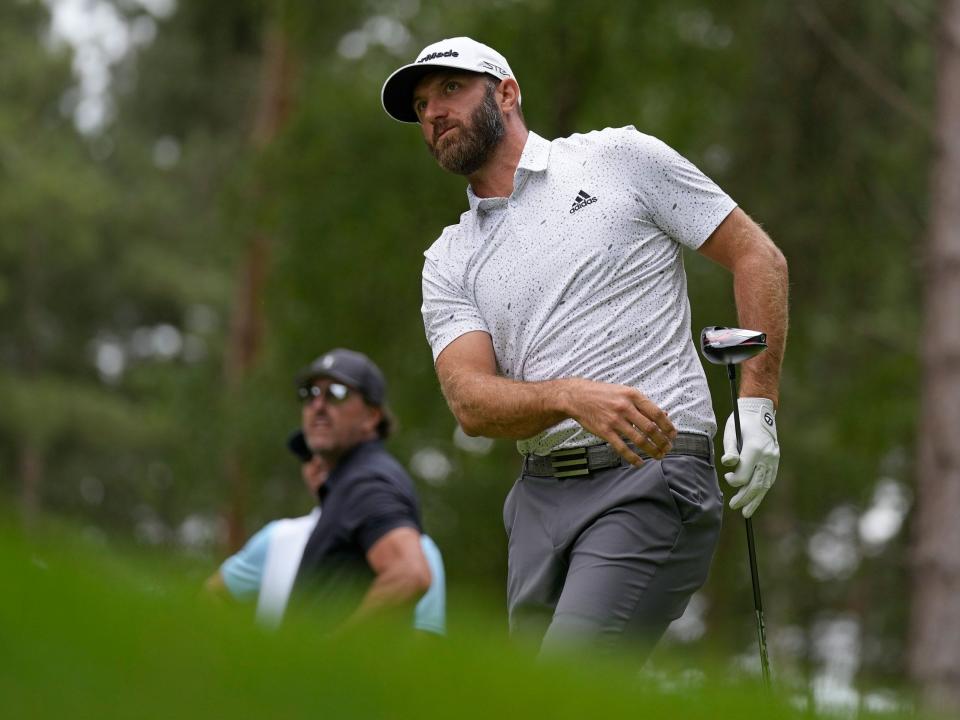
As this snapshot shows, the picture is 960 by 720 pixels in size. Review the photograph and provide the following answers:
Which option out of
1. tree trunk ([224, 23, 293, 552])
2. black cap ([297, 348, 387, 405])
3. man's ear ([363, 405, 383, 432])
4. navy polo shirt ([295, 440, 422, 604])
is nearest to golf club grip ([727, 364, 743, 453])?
navy polo shirt ([295, 440, 422, 604])

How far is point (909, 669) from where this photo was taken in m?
15.2

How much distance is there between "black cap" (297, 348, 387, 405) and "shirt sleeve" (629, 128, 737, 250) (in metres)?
3.20

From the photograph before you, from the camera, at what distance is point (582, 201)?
16.5 ft

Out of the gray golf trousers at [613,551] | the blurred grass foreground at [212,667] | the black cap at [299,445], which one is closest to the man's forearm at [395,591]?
the black cap at [299,445]

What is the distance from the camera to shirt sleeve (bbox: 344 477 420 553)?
281 inches

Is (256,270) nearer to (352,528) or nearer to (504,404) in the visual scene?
(352,528)

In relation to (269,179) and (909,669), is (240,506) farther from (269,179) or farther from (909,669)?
(909,669)

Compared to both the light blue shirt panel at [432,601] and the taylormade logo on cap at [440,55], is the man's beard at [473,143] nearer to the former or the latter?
the taylormade logo on cap at [440,55]

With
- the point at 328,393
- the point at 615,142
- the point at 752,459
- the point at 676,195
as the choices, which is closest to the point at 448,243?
the point at 615,142

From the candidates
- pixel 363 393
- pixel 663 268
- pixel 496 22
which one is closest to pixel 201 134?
pixel 496 22

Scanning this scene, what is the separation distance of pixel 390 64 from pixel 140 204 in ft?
52.8

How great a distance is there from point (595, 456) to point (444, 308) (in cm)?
71

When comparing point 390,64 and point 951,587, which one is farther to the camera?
point 390,64

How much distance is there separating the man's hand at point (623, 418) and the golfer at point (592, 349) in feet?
0.08
